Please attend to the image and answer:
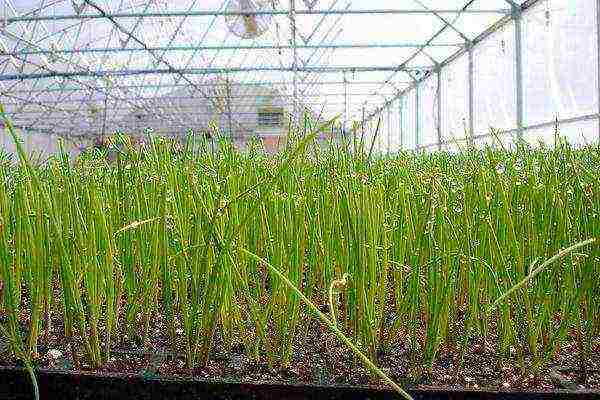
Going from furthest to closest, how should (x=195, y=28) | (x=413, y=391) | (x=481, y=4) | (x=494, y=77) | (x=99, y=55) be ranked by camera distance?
(x=99, y=55) < (x=195, y=28) < (x=494, y=77) < (x=481, y=4) < (x=413, y=391)

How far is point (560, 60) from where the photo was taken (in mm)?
6559

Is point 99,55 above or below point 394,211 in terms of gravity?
above

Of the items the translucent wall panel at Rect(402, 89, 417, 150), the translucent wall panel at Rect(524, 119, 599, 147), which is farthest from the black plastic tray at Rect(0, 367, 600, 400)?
the translucent wall panel at Rect(402, 89, 417, 150)

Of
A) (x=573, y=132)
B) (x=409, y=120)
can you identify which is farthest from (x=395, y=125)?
(x=573, y=132)

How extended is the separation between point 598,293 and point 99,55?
43.0ft

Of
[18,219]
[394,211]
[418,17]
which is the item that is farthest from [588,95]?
[18,219]

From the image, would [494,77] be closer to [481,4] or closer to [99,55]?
[481,4]

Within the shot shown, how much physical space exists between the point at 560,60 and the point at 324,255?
6.18m

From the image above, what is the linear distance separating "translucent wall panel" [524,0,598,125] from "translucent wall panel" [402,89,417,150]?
5.57 metres

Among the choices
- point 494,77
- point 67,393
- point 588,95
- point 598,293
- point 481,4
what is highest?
point 481,4

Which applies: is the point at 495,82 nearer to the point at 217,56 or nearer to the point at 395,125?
the point at 217,56

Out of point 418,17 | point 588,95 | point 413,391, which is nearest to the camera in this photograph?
point 413,391

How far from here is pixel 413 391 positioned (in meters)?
0.92

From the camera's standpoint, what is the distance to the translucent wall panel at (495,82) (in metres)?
7.99
